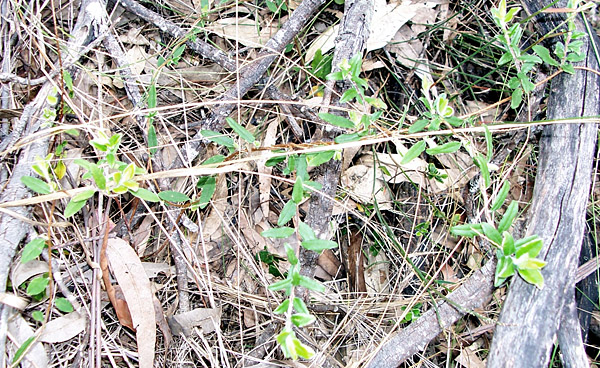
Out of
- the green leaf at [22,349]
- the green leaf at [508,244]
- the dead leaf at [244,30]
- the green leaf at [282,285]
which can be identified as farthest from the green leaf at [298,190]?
the green leaf at [22,349]

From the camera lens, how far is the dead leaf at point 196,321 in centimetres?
160

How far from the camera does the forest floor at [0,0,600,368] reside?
153cm

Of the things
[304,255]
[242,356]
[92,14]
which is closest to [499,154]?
[304,255]

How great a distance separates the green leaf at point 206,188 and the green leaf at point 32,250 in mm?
545

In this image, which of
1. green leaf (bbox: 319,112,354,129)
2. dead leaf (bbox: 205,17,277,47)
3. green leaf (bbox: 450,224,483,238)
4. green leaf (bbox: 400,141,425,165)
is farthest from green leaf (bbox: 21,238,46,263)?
green leaf (bbox: 450,224,483,238)

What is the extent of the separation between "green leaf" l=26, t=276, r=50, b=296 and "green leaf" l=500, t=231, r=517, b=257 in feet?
5.00

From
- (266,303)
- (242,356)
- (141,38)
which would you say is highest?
(141,38)

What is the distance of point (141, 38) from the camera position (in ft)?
6.44

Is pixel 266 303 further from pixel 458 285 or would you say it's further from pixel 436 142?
pixel 436 142

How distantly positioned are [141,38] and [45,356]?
137cm

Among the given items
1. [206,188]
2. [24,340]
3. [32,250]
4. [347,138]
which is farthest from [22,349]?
[347,138]

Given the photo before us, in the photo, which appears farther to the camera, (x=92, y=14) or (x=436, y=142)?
(x=436, y=142)

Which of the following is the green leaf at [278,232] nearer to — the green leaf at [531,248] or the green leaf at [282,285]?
the green leaf at [282,285]

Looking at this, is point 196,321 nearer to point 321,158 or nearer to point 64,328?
point 64,328
